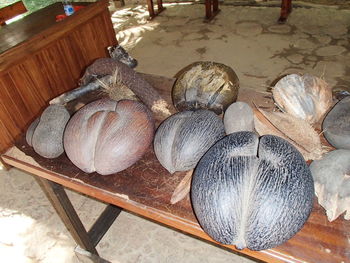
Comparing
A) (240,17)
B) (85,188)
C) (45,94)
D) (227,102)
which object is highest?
(227,102)

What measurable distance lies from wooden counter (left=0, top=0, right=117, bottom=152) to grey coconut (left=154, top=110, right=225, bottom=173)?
142 centimetres

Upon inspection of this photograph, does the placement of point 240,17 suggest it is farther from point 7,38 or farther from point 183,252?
point 183,252

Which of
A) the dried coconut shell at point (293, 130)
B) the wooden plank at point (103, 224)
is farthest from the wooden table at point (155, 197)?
the wooden plank at point (103, 224)

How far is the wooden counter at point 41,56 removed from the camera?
1.94m

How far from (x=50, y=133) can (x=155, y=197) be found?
0.49 metres

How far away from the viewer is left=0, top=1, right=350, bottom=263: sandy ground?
1776 mm

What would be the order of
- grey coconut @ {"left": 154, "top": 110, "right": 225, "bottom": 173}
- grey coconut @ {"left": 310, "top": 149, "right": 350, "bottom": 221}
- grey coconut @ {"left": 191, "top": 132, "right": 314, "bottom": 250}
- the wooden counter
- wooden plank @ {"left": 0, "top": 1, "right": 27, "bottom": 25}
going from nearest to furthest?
grey coconut @ {"left": 191, "top": 132, "right": 314, "bottom": 250}
grey coconut @ {"left": 310, "top": 149, "right": 350, "bottom": 221}
grey coconut @ {"left": 154, "top": 110, "right": 225, "bottom": 173}
the wooden counter
wooden plank @ {"left": 0, "top": 1, "right": 27, "bottom": 25}

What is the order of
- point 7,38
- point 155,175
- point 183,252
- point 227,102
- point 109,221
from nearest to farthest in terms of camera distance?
point 155,175 → point 227,102 → point 183,252 → point 109,221 → point 7,38

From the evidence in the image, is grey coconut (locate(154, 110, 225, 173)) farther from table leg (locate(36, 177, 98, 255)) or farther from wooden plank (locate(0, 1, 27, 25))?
wooden plank (locate(0, 1, 27, 25))

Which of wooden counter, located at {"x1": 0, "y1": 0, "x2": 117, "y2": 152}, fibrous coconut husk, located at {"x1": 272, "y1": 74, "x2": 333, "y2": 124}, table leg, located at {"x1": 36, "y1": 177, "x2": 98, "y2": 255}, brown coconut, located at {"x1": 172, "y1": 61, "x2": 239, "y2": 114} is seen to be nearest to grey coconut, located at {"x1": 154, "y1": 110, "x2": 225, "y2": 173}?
brown coconut, located at {"x1": 172, "y1": 61, "x2": 239, "y2": 114}

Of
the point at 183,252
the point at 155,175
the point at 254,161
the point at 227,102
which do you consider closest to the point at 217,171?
the point at 254,161

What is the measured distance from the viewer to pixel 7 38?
7.04ft

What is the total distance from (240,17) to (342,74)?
1987mm

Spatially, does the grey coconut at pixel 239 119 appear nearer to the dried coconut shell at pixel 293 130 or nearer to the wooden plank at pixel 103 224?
the dried coconut shell at pixel 293 130
